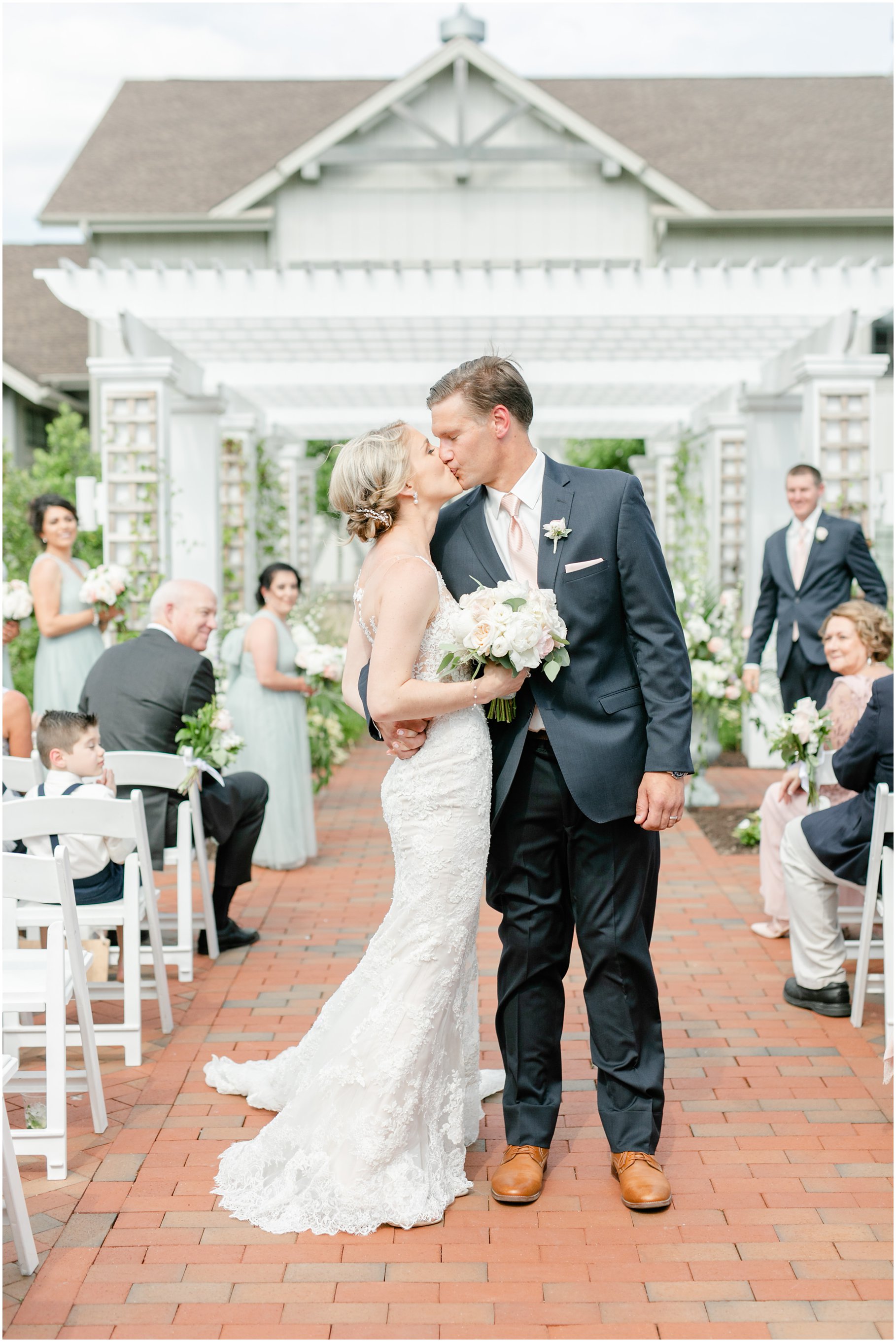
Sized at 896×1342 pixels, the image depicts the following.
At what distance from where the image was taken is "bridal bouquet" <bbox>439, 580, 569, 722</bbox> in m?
3.30

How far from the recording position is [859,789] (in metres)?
4.93

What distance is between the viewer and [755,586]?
10.8 metres

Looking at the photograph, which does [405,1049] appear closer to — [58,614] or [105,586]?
[105,586]

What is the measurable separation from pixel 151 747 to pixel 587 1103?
2.58 meters

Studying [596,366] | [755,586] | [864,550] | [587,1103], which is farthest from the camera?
[596,366]

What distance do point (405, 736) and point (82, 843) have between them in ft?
5.75

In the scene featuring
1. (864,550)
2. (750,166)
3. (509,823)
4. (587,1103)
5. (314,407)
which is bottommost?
(587,1103)

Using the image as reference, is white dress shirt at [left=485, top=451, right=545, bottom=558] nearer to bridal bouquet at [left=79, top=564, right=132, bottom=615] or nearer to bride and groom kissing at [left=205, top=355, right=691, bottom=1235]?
bride and groom kissing at [left=205, top=355, right=691, bottom=1235]

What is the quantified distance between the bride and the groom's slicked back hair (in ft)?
0.54

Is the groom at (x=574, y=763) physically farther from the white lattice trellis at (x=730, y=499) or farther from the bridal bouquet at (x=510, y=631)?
the white lattice trellis at (x=730, y=499)

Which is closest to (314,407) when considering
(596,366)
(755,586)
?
(596,366)

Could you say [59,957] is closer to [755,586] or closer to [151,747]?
[151,747]

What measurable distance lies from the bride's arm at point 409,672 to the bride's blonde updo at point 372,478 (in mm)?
173

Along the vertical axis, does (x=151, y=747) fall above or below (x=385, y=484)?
below
